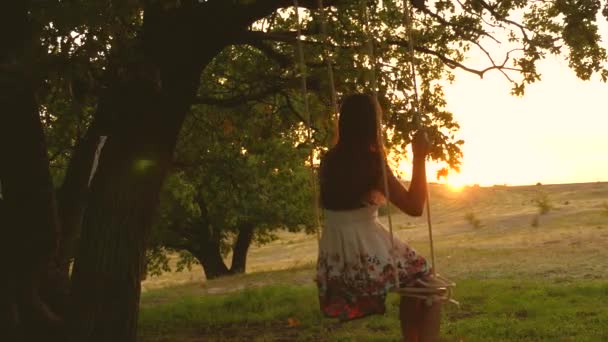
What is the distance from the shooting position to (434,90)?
46.3 feet

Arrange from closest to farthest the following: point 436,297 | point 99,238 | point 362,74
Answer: point 436,297 < point 99,238 < point 362,74

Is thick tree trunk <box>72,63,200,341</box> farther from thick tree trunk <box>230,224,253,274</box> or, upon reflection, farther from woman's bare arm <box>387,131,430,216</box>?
thick tree trunk <box>230,224,253,274</box>

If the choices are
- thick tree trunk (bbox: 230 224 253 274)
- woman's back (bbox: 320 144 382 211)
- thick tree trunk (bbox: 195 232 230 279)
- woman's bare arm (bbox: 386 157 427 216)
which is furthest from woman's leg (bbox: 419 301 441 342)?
thick tree trunk (bbox: 230 224 253 274)

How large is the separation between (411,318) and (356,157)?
1.14 meters

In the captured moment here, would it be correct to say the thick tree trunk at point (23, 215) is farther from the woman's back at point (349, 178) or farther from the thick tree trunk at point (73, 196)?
the woman's back at point (349, 178)

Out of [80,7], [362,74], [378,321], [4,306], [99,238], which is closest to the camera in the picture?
[80,7]

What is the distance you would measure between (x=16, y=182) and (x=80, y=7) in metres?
3.29

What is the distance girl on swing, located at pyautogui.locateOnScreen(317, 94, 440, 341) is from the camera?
493 centimetres

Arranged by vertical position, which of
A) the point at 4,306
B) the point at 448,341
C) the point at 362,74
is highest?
the point at 362,74

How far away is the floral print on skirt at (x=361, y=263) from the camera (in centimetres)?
506

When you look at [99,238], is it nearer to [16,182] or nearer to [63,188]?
[16,182]

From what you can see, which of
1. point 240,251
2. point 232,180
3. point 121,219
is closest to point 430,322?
point 121,219

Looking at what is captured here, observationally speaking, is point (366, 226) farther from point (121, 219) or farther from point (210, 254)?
point (210, 254)

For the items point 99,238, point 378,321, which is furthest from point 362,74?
point 378,321
